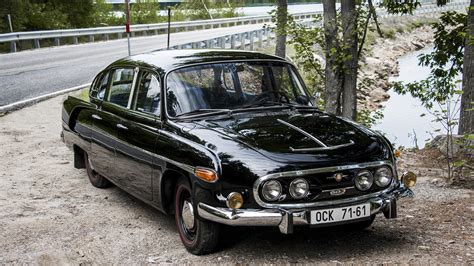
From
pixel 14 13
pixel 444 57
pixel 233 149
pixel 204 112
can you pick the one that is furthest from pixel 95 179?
pixel 14 13

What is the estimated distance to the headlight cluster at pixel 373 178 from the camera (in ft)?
17.1

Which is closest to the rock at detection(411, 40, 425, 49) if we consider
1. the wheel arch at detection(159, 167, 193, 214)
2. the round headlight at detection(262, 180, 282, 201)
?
the wheel arch at detection(159, 167, 193, 214)

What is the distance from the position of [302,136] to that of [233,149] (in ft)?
2.03

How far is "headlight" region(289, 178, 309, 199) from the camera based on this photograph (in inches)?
196

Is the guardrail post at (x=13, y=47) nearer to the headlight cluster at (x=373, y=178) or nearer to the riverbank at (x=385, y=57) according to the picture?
the riverbank at (x=385, y=57)

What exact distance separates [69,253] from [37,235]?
69 centimetres

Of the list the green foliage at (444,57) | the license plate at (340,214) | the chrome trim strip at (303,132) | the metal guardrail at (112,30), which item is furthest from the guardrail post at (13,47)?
the license plate at (340,214)

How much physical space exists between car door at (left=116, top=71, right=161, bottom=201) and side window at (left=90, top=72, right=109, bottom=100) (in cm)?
95

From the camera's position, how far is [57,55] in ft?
82.6

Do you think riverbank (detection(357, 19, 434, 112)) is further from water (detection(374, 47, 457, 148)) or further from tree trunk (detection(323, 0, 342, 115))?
tree trunk (detection(323, 0, 342, 115))

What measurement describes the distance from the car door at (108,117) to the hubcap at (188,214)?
1.57 m

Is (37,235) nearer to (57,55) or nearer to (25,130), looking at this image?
(25,130)

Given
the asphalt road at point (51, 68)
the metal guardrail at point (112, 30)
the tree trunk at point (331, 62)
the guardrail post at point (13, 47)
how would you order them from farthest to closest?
the metal guardrail at point (112, 30)
the guardrail post at point (13, 47)
the asphalt road at point (51, 68)
the tree trunk at point (331, 62)

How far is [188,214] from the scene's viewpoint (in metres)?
5.48
